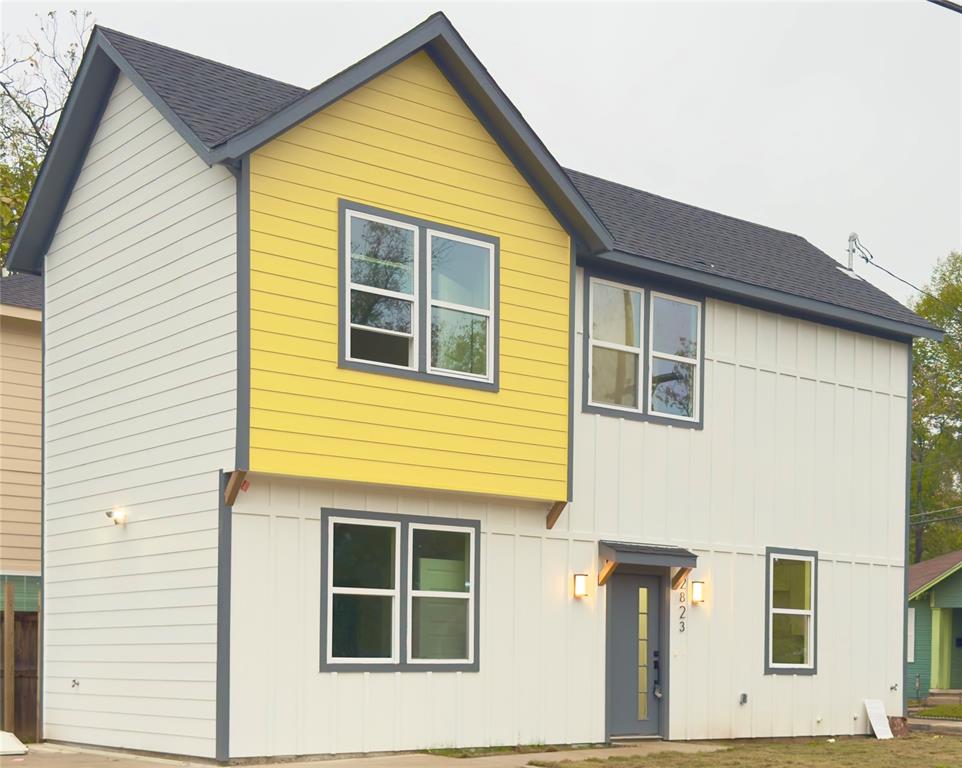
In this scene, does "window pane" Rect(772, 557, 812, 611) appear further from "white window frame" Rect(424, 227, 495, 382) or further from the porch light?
"white window frame" Rect(424, 227, 495, 382)

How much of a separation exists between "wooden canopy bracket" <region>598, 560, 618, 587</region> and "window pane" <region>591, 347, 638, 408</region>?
1910 millimetres

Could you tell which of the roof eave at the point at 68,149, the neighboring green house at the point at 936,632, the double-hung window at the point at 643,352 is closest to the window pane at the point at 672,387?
the double-hung window at the point at 643,352

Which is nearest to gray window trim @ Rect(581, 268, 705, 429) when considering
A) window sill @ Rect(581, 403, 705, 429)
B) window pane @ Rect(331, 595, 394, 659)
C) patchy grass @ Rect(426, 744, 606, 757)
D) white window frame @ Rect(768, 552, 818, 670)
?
window sill @ Rect(581, 403, 705, 429)

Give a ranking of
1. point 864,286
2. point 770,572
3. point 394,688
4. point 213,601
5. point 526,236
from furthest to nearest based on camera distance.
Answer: point 864,286 < point 770,572 < point 526,236 < point 394,688 < point 213,601

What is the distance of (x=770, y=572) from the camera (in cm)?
1847

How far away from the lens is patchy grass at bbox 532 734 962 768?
13.9m

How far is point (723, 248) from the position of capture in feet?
63.6

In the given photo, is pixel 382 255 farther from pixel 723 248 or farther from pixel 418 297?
pixel 723 248

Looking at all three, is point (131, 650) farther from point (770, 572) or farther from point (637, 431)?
point (770, 572)

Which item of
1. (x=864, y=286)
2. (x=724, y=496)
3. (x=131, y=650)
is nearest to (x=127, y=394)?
(x=131, y=650)

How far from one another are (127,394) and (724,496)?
7.64m

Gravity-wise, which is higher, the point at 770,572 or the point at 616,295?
the point at 616,295

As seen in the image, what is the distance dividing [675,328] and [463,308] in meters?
3.84

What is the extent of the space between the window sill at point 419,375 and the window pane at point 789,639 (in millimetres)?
5951
